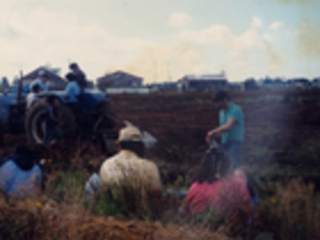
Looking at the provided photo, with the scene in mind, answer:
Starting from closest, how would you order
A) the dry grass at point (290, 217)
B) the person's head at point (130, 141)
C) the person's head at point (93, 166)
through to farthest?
1. the dry grass at point (290, 217)
2. the person's head at point (130, 141)
3. the person's head at point (93, 166)

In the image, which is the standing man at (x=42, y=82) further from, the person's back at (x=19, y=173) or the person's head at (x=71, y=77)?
the person's back at (x=19, y=173)

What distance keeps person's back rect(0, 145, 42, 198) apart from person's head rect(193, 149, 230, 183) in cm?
206

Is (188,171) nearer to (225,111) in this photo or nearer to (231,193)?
(225,111)

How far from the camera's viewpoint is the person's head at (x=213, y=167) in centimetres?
458

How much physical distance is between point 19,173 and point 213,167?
255 cm

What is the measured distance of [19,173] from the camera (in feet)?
18.3

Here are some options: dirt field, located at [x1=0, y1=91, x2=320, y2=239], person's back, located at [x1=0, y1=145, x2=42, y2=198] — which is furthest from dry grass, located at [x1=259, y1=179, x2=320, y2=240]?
person's back, located at [x1=0, y1=145, x2=42, y2=198]

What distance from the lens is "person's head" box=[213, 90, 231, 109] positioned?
245 inches

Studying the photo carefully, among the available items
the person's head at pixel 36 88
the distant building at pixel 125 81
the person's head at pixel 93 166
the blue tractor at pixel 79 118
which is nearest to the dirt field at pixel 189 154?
the person's head at pixel 93 166

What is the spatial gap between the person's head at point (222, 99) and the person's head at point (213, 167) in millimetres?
1705

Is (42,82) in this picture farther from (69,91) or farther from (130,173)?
(130,173)

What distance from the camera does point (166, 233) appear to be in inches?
148

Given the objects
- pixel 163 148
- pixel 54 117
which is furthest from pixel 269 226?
pixel 163 148

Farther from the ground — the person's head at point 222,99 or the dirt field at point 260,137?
the person's head at point 222,99
